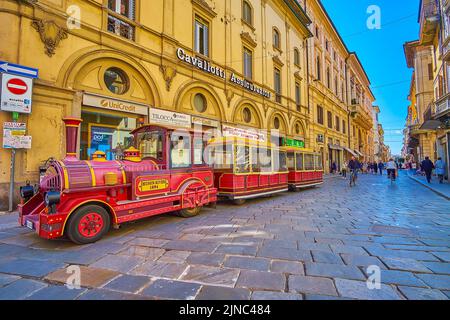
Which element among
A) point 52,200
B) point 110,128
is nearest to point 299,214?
point 52,200

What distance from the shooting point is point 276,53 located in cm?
1944

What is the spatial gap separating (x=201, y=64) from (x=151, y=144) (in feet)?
25.8

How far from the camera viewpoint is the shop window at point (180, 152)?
5789 mm

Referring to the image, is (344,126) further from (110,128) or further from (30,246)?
(30,246)

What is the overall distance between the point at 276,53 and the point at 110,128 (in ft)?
50.8

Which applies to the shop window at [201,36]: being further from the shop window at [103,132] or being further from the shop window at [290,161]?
the shop window at [290,161]

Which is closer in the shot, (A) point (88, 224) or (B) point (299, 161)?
(A) point (88, 224)

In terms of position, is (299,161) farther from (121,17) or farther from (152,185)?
(121,17)

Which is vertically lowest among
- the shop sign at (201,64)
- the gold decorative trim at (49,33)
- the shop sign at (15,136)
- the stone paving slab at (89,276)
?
the stone paving slab at (89,276)

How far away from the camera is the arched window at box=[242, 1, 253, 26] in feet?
53.2

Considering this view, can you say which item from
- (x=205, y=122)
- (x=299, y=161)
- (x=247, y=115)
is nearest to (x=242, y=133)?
(x=247, y=115)

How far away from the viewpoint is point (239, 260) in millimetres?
3383

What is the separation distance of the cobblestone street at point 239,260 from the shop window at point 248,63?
517 inches

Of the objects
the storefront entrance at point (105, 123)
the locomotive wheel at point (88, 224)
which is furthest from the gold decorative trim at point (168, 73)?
the locomotive wheel at point (88, 224)
